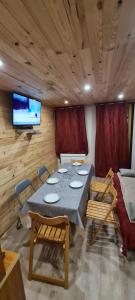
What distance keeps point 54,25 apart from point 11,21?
219 mm

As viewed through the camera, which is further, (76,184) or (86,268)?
(76,184)

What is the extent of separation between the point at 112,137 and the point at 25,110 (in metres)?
2.45

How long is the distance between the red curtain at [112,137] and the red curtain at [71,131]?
421 millimetres

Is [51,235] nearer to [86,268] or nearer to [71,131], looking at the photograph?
[86,268]

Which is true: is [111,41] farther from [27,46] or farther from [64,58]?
[27,46]

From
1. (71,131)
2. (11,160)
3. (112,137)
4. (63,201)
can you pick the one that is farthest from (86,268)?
(71,131)

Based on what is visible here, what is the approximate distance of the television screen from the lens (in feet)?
7.52

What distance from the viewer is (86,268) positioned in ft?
5.68

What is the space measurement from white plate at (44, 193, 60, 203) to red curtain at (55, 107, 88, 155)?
2.56 m

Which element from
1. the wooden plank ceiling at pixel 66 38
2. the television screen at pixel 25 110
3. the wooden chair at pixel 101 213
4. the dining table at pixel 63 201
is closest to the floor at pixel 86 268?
the wooden chair at pixel 101 213

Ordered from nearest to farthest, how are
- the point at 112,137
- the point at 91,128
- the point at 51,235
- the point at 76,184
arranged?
1. the point at 51,235
2. the point at 76,184
3. the point at 112,137
4. the point at 91,128

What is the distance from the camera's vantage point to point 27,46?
1.00 m

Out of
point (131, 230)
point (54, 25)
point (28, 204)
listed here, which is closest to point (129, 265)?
point (131, 230)

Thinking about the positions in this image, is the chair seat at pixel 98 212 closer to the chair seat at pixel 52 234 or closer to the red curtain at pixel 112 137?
the chair seat at pixel 52 234
